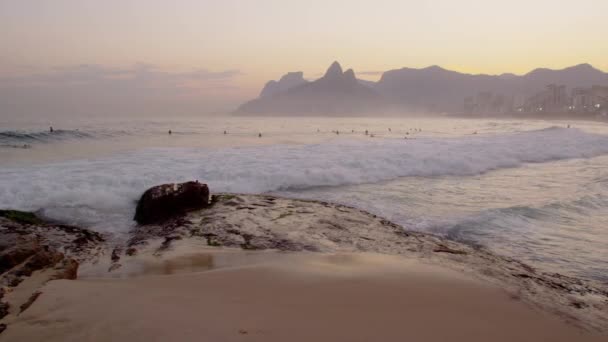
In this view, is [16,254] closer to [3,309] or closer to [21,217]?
[3,309]

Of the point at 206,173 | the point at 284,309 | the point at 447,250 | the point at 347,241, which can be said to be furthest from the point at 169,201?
→ the point at 447,250

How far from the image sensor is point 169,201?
27.5 ft

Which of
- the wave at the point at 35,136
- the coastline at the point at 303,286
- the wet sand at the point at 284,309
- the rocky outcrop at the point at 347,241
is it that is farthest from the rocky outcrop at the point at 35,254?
the wave at the point at 35,136

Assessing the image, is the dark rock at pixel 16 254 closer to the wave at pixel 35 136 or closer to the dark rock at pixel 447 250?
the dark rock at pixel 447 250

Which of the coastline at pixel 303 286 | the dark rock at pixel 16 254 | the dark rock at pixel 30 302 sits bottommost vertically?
the coastline at pixel 303 286

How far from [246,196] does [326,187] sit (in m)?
3.39

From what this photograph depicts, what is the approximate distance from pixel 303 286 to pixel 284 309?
0.69m

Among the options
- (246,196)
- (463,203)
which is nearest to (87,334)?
(246,196)

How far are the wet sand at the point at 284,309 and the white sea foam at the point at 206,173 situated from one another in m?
4.01

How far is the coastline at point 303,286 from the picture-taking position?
3455 millimetres

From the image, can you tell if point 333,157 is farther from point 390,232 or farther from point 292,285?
point 292,285

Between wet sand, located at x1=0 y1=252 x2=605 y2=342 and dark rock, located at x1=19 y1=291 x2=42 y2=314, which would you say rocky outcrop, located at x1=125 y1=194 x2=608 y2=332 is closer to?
wet sand, located at x1=0 y1=252 x2=605 y2=342

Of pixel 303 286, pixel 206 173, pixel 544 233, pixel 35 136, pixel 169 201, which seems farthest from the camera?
pixel 35 136

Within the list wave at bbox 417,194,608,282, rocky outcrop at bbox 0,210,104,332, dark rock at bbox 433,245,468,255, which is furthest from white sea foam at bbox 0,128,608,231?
dark rock at bbox 433,245,468,255
